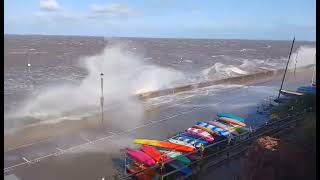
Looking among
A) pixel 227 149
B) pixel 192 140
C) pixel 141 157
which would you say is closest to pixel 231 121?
pixel 192 140

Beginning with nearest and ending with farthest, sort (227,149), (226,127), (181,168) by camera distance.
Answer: (181,168) < (227,149) < (226,127)

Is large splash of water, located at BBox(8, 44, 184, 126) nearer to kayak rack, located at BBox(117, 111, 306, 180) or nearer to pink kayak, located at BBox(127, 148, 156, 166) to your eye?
pink kayak, located at BBox(127, 148, 156, 166)

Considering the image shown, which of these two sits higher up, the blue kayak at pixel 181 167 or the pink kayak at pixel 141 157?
the blue kayak at pixel 181 167

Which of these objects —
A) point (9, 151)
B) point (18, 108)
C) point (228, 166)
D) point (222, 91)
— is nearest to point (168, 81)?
point (222, 91)

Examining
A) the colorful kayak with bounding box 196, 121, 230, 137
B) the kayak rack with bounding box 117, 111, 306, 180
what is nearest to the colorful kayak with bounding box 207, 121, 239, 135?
the colorful kayak with bounding box 196, 121, 230, 137

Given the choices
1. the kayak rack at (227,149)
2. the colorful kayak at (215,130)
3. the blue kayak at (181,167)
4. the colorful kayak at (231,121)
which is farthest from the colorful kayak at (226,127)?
the blue kayak at (181,167)

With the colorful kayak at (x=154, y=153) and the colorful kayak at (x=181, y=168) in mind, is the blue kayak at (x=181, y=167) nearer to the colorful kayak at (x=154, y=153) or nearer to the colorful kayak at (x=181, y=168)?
the colorful kayak at (x=181, y=168)

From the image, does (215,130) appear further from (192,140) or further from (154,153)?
(154,153)
